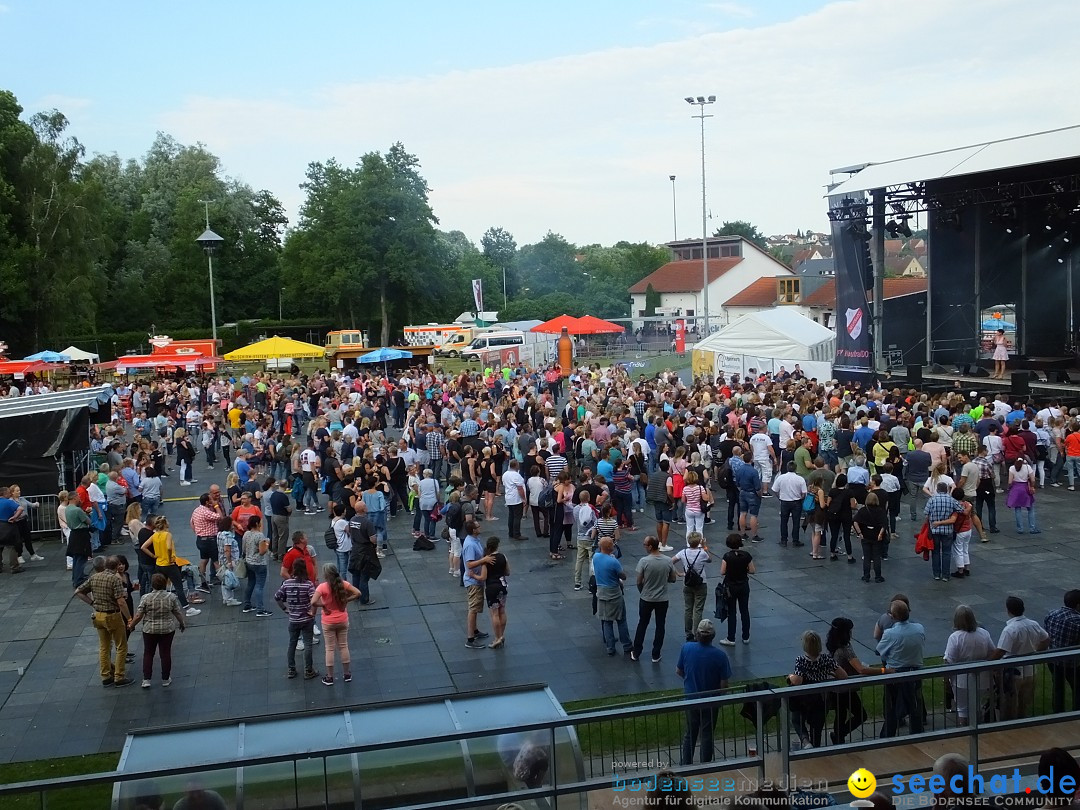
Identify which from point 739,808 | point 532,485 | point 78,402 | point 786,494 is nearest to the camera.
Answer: point 739,808

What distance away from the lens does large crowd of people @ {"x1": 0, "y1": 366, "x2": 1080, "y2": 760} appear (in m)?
9.51

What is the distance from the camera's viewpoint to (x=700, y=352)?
3111 cm

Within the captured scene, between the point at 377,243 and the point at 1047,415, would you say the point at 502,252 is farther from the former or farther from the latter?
the point at 1047,415

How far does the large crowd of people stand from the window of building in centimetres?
4352

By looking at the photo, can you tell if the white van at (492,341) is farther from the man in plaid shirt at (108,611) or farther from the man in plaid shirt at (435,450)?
the man in plaid shirt at (108,611)

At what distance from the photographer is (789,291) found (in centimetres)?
6481

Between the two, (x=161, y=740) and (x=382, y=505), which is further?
(x=382, y=505)

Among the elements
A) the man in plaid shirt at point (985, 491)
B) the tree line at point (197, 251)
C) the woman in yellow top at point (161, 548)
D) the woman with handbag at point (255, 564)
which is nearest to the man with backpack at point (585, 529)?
the woman with handbag at point (255, 564)

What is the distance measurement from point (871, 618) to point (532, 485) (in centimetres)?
556

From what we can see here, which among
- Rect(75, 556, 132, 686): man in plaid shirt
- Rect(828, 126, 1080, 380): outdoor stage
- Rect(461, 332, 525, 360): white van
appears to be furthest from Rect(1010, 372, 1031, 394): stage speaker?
Rect(461, 332, 525, 360): white van

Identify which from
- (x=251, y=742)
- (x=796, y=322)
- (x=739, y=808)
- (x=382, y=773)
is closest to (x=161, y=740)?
(x=251, y=742)

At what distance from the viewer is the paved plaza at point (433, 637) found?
9.22m

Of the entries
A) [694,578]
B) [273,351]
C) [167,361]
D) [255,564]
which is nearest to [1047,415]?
[694,578]

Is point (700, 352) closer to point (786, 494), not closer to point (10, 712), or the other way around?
point (786, 494)
